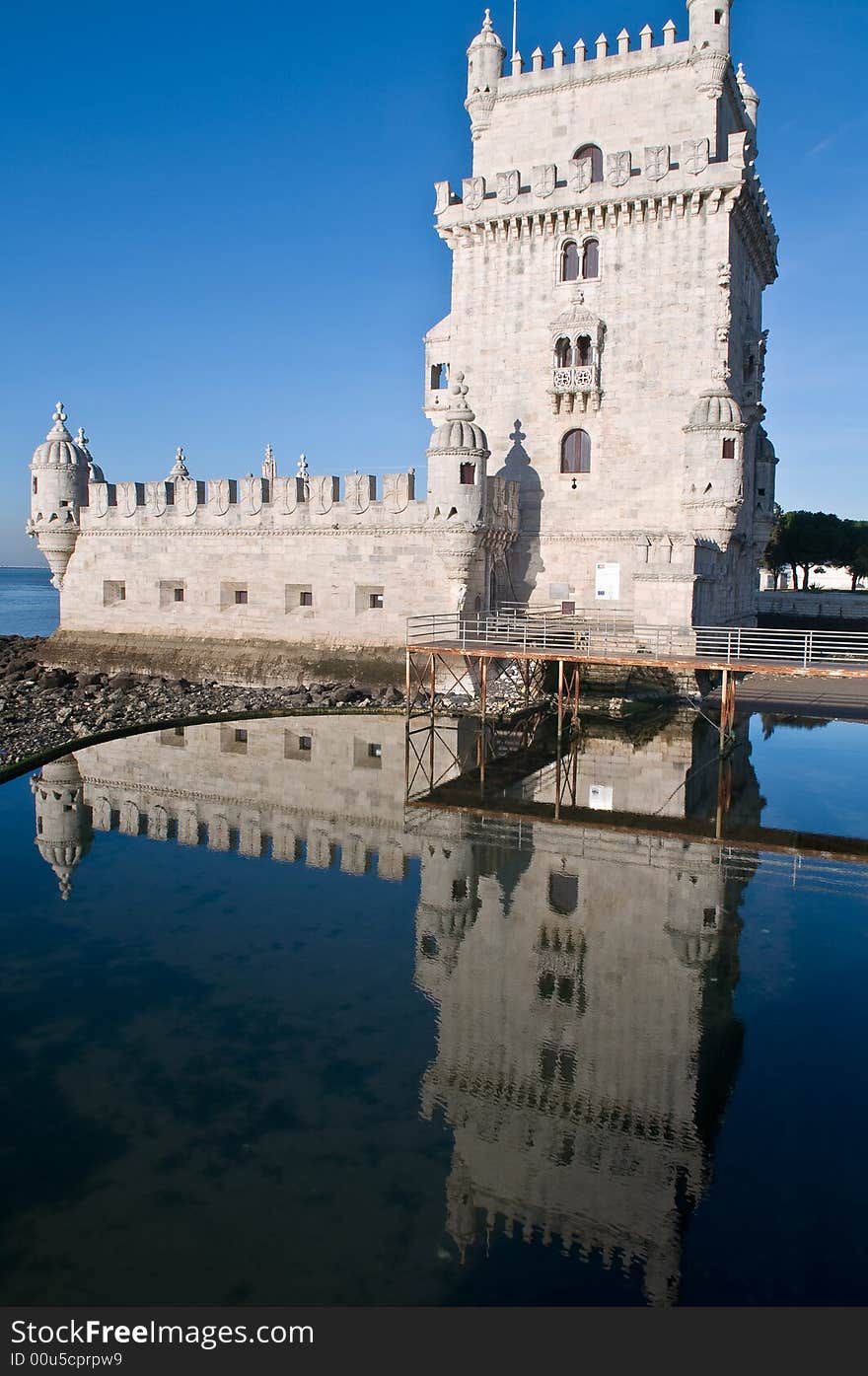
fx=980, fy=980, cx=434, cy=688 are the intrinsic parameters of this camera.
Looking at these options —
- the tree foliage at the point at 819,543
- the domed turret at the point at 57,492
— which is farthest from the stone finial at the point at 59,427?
the tree foliage at the point at 819,543

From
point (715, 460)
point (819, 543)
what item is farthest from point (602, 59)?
point (819, 543)

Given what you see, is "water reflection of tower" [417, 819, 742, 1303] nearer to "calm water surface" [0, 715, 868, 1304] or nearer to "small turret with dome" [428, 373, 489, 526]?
"calm water surface" [0, 715, 868, 1304]

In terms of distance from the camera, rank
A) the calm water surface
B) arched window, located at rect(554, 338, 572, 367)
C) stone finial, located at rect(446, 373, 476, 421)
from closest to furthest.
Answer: the calm water surface, stone finial, located at rect(446, 373, 476, 421), arched window, located at rect(554, 338, 572, 367)

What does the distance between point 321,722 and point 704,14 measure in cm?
1999

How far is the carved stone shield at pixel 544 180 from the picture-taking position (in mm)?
25844

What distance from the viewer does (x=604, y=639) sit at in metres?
23.6

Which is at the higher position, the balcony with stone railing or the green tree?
the balcony with stone railing

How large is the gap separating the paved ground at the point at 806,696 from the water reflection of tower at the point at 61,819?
1508 centimetres

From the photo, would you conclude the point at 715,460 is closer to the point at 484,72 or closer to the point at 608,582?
the point at 608,582

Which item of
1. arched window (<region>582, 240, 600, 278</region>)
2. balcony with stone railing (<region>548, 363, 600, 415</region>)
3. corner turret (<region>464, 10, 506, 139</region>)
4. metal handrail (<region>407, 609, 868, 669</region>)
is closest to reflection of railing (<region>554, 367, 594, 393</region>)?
balcony with stone railing (<region>548, 363, 600, 415</region>)

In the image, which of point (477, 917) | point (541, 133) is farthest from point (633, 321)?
point (477, 917)

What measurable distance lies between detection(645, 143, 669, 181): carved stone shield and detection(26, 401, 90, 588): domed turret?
1834 cm

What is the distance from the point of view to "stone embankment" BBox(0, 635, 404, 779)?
21141mm

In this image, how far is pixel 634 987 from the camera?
9.67m
